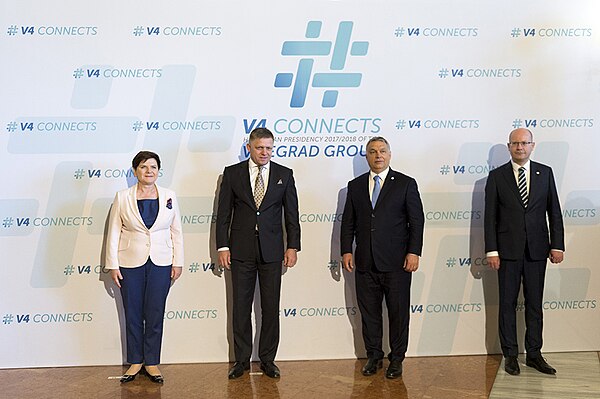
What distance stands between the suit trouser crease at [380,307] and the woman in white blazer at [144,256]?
1441 millimetres

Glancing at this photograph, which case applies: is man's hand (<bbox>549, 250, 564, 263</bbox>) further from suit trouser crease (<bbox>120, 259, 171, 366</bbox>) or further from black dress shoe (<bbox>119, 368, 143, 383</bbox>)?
black dress shoe (<bbox>119, 368, 143, 383</bbox>)

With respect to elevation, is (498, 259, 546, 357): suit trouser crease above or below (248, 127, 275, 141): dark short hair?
below

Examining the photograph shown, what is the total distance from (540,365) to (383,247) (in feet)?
5.01

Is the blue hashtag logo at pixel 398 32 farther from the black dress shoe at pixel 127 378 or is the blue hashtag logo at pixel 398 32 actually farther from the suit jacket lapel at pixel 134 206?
the black dress shoe at pixel 127 378

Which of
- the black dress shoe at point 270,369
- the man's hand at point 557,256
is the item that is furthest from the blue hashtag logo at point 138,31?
the man's hand at point 557,256

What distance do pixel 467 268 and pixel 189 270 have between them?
7.51 ft

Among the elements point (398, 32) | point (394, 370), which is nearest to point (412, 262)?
point (394, 370)

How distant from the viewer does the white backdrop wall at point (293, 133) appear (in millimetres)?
6129

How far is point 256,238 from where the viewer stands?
5.73 meters

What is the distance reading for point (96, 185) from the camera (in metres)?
6.16

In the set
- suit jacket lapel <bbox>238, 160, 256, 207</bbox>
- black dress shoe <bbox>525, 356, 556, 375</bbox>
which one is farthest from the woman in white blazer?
black dress shoe <bbox>525, 356, 556, 375</bbox>

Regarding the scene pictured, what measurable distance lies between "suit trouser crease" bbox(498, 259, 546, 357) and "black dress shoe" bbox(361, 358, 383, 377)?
96 centimetres

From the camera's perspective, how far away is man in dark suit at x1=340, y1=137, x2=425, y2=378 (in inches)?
226

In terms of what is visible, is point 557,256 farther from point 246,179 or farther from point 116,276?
point 116,276
